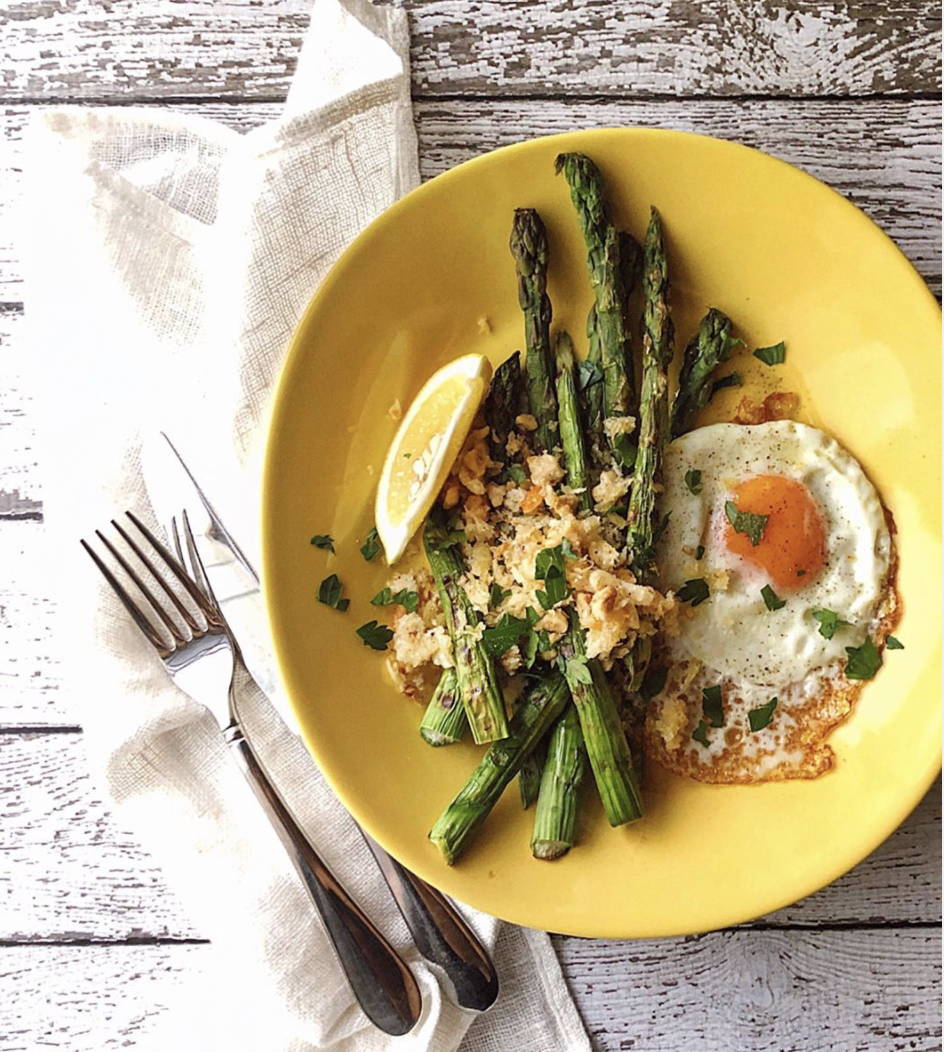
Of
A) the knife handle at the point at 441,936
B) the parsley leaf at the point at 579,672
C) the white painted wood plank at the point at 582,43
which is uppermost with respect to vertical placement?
the white painted wood plank at the point at 582,43

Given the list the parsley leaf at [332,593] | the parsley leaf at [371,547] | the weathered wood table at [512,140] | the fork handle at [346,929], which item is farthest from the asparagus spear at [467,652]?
the weathered wood table at [512,140]

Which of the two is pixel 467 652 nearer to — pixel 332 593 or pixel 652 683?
pixel 332 593

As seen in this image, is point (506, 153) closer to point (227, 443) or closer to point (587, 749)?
point (227, 443)

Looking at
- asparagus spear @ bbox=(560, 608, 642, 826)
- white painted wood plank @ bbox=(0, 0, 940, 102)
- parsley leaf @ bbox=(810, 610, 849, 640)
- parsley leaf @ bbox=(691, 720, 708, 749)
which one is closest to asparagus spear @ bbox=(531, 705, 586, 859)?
asparagus spear @ bbox=(560, 608, 642, 826)

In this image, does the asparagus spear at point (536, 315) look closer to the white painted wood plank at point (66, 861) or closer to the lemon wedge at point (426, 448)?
the lemon wedge at point (426, 448)

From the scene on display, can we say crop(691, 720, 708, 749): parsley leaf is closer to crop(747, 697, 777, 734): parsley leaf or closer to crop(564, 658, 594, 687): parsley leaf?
crop(747, 697, 777, 734): parsley leaf

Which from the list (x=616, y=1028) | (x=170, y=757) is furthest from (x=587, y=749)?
(x=170, y=757)
